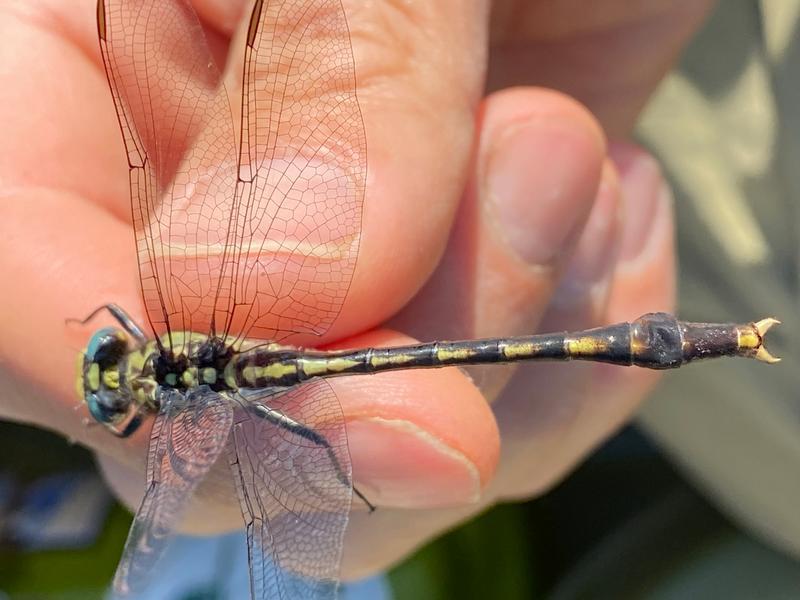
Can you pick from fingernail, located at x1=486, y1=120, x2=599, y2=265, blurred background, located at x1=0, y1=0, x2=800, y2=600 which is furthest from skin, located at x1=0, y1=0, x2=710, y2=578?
blurred background, located at x1=0, y1=0, x2=800, y2=600

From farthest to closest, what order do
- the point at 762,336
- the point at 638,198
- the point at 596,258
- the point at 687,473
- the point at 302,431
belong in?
1. the point at 687,473
2. the point at 638,198
3. the point at 596,258
4. the point at 302,431
5. the point at 762,336

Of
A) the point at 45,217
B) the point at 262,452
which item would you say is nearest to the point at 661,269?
the point at 262,452

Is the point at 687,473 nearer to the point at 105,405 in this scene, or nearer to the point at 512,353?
the point at 512,353

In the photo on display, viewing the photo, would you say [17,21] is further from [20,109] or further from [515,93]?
[515,93]

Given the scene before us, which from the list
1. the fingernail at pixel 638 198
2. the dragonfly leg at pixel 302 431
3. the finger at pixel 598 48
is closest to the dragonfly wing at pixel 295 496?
the dragonfly leg at pixel 302 431

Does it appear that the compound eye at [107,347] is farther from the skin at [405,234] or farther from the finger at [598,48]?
the finger at [598,48]

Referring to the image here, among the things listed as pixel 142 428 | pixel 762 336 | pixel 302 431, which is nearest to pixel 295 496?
pixel 302 431

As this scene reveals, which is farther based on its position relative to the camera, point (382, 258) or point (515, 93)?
point (515, 93)
